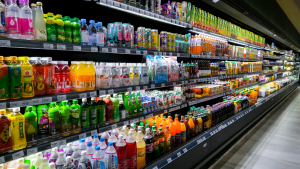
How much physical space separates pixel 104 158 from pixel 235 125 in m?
2.87

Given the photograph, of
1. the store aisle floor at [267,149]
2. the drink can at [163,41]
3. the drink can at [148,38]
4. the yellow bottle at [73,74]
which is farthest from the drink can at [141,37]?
the store aisle floor at [267,149]

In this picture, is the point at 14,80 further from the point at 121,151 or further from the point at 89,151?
the point at 121,151

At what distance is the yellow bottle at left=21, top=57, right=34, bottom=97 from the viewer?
127 centimetres

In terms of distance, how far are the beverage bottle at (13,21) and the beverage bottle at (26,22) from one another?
0.02 metres

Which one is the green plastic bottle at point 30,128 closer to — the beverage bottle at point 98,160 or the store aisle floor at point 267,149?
the beverage bottle at point 98,160

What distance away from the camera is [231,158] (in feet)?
10.0

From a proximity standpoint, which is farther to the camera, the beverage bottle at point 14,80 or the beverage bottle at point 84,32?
the beverage bottle at point 84,32

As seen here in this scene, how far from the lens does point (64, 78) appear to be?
160cm

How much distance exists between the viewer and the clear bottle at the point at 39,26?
1.35m

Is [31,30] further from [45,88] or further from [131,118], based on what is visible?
[131,118]

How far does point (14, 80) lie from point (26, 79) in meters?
0.07

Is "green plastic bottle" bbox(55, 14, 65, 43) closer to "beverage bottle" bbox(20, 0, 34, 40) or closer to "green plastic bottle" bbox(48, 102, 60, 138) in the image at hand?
"beverage bottle" bbox(20, 0, 34, 40)

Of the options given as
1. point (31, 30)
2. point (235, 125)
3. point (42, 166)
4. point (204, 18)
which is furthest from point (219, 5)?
point (42, 166)

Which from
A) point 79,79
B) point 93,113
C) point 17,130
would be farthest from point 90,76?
point 17,130
